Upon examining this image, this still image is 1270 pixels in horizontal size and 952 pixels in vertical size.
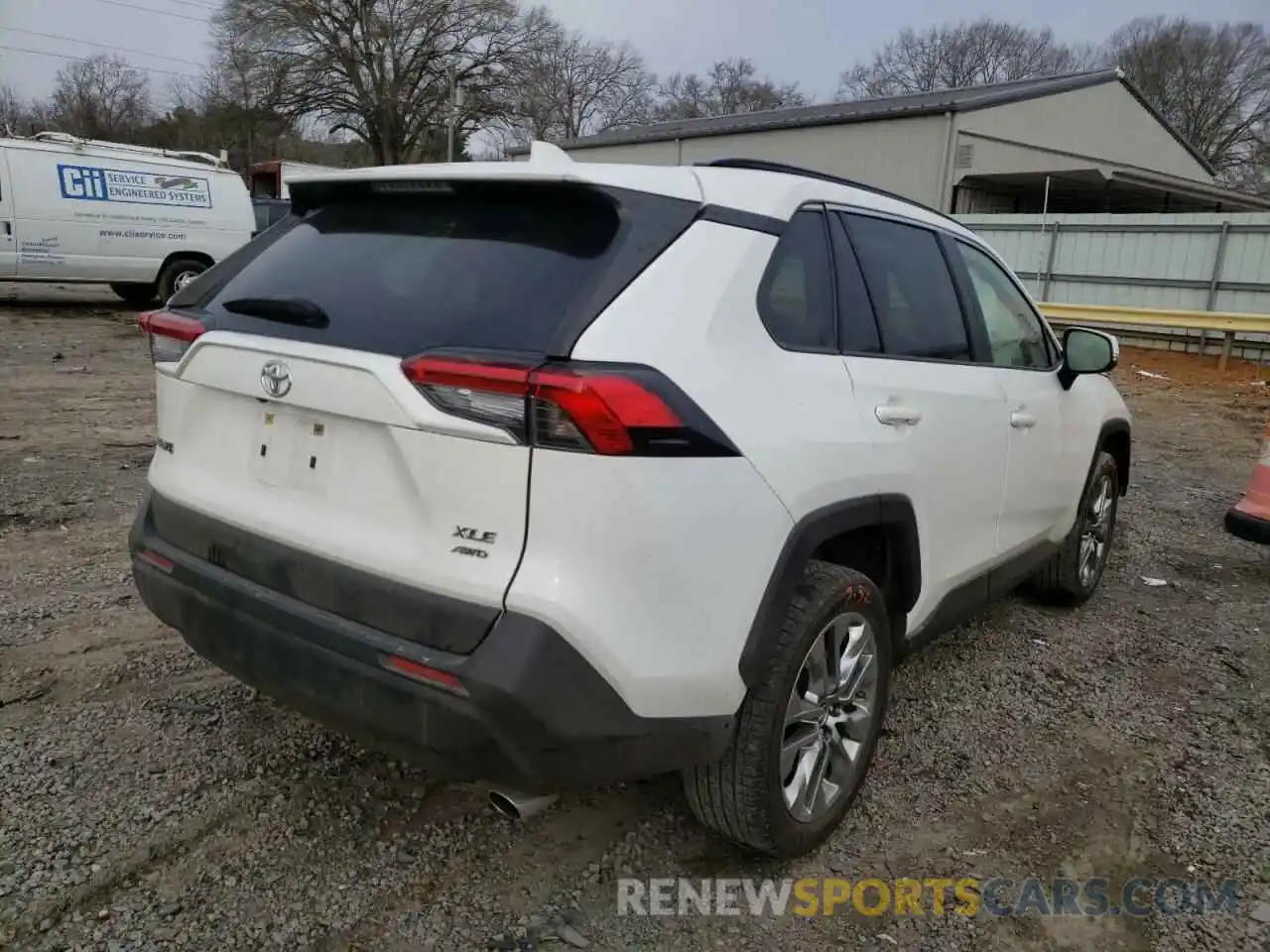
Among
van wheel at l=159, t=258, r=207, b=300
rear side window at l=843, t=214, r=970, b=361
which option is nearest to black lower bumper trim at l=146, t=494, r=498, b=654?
rear side window at l=843, t=214, r=970, b=361

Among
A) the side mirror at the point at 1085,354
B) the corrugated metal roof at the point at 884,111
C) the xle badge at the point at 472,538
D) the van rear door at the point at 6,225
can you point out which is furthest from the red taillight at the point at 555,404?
the corrugated metal roof at the point at 884,111

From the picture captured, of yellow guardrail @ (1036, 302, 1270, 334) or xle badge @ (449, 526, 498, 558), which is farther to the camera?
yellow guardrail @ (1036, 302, 1270, 334)

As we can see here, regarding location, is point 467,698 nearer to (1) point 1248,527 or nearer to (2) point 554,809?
(2) point 554,809

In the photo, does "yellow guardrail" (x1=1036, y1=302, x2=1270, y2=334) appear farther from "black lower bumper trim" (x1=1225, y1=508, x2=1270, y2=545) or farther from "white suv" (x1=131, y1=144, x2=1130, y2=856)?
"white suv" (x1=131, y1=144, x2=1130, y2=856)

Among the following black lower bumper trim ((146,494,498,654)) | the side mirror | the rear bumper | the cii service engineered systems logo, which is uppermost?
the cii service engineered systems logo

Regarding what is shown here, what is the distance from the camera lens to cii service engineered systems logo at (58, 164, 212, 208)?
527 inches

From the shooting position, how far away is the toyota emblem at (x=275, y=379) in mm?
2141

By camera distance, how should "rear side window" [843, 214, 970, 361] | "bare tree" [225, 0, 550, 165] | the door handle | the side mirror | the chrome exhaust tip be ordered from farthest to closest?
"bare tree" [225, 0, 550, 165] → the side mirror → "rear side window" [843, 214, 970, 361] → the door handle → the chrome exhaust tip

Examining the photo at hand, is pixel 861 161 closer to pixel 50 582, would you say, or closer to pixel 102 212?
pixel 102 212

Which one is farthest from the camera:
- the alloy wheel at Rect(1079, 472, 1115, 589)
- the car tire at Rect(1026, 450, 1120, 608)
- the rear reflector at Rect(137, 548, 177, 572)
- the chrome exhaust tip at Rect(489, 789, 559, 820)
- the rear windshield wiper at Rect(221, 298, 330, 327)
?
the alloy wheel at Rect(1079, 472, 1115, 589)

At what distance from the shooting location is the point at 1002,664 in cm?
385

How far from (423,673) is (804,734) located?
3.53 ft

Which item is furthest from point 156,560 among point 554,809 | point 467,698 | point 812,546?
point 812,546

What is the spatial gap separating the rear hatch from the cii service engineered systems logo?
1331cm
